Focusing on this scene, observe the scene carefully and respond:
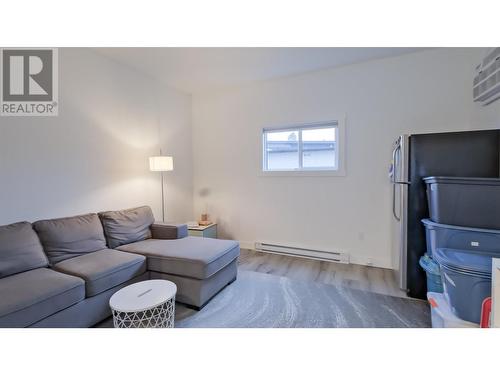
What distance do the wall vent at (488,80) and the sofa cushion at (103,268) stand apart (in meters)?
3.48

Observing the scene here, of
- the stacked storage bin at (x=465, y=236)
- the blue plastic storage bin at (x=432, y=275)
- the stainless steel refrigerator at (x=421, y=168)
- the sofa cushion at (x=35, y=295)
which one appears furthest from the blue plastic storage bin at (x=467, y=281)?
the sofa cushion at (x=35, y=295)

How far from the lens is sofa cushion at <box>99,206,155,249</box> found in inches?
94.7

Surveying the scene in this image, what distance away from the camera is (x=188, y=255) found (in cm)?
207

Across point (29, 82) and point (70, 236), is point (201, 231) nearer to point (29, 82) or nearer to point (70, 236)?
point (70, 236)

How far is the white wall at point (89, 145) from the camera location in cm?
205

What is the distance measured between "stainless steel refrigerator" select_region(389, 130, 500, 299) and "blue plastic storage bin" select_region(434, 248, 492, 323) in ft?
2.03

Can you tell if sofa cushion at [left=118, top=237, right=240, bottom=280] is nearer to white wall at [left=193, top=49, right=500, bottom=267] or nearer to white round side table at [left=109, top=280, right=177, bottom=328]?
white round side table at [left=109, top=280, right=177, bottom=328]

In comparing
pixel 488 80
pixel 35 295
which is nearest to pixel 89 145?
pixel 35 295

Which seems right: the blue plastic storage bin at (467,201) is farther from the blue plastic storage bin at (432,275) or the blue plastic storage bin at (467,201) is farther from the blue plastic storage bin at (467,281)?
the blue plastic storage bin at (432,275)

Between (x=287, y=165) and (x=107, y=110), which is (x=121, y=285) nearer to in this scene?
(x=107, y=110)

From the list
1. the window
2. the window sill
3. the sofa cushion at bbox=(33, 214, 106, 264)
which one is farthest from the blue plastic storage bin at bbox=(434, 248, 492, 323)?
the sofa cushion at bbox=(33, 214, 106, 264)
